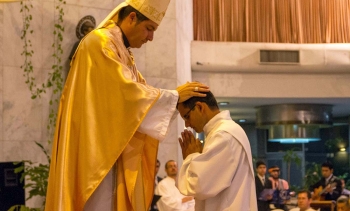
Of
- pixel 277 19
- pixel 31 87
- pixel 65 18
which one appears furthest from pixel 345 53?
pixel 31 87

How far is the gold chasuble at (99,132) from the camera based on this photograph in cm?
299

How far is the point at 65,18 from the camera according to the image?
711cm

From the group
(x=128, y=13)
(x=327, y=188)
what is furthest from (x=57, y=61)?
(x=327, y=188)

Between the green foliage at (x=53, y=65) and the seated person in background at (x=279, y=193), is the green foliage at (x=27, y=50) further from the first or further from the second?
the seated person in background at (x=279, y=193)

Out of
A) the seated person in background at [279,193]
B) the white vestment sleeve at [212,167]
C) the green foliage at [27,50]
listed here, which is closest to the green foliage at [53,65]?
the green foliage at [27,50]

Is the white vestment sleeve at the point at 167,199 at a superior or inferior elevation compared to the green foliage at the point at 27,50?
inferior

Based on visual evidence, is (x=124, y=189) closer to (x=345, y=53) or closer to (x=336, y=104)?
(x=345, y=53)

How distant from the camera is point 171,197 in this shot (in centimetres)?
743

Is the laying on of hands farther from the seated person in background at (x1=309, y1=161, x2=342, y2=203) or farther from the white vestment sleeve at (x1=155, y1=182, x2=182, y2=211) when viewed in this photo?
the seated person in background at (x1=309, y1=161, x2=342, y2=203)

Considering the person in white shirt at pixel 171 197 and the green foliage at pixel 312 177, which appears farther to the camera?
the green foliage at pixel 312 177

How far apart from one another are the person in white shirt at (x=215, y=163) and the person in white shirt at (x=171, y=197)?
3.79 metres

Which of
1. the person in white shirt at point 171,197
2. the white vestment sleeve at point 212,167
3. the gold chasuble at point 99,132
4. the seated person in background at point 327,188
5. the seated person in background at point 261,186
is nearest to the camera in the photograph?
the gold chasuble at point 99,132

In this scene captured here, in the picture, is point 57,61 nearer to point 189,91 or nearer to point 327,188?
point 189,91

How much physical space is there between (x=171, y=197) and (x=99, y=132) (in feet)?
14.8
